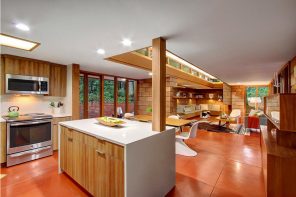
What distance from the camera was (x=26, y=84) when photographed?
10.9ft

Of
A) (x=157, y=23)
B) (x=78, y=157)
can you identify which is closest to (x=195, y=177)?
(x=78, y=157)

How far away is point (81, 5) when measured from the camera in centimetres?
139

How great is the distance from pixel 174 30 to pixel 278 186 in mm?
2239

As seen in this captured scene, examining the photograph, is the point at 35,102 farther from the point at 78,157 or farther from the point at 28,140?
the point at 78,157

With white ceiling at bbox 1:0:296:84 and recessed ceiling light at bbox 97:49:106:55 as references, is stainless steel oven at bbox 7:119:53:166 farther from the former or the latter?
recessed ceiling light at bbox 97:49:106:55

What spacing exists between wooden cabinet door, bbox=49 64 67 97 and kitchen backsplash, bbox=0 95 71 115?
27 cm

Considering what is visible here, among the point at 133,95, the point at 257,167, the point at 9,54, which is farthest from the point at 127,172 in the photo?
the point at 133,95

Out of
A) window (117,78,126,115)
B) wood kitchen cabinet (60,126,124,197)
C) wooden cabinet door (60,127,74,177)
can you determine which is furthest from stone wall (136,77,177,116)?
wood kitchen cabinet (60,126,124,197)

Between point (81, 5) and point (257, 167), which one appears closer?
point (81, 5)

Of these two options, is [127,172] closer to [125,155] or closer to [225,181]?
[125,155]

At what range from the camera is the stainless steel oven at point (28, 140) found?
2902mm

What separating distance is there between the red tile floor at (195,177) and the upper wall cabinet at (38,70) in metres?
1.63

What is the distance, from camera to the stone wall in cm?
669

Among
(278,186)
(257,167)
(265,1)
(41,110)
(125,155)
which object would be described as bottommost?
(257,167)
